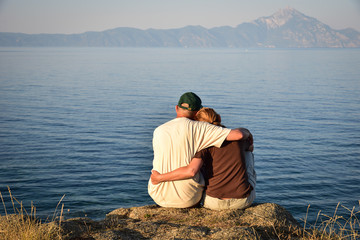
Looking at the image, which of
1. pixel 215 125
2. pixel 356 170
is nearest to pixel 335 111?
pixel 356 170

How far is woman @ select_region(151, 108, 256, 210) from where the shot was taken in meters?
6.04

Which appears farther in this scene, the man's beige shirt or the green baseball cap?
the green baseball cap

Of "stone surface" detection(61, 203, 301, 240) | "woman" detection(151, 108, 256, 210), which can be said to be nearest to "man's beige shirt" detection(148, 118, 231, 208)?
"woman" detection(151, 108, 256, 210)

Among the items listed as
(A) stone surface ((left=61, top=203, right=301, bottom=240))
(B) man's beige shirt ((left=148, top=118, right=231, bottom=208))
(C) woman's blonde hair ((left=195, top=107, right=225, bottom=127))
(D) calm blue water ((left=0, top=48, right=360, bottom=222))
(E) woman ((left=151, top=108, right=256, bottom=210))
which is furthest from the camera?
(D) calm blue water ((left=0, top=48, right=360, bottom=222))

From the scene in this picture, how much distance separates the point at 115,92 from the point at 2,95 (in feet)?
41.4

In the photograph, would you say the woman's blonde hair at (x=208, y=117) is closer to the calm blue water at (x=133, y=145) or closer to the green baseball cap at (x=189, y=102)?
the green baseball cap at (x=189, y=102)

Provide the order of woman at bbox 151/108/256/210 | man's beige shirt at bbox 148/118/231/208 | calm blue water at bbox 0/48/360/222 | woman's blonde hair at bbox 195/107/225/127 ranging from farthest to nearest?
calm blue water at bbox 0/48/360/222 < woman's blonde hair at bbox 195/107/225/127 < woman at bbox 151/108/256/210 < man's beige shirt at bbox 148/118/231/208

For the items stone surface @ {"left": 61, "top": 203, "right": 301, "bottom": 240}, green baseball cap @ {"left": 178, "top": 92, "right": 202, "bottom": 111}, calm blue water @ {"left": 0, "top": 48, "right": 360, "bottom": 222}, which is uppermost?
green baseball cap @ {"left": 178, "top": 92, "right": 202, "bottom": 111}

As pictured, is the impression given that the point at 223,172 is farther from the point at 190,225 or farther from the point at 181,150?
the point at 190,225

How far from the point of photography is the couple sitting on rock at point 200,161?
5.96 m

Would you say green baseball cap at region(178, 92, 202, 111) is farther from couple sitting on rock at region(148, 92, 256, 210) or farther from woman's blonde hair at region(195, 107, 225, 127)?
woman's blonde hair at region(195, 107, 225, 127)

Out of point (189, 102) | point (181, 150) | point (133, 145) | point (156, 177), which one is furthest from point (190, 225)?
point (133, 145)

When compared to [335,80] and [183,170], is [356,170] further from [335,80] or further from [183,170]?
[335,80]

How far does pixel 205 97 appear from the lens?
137ft
